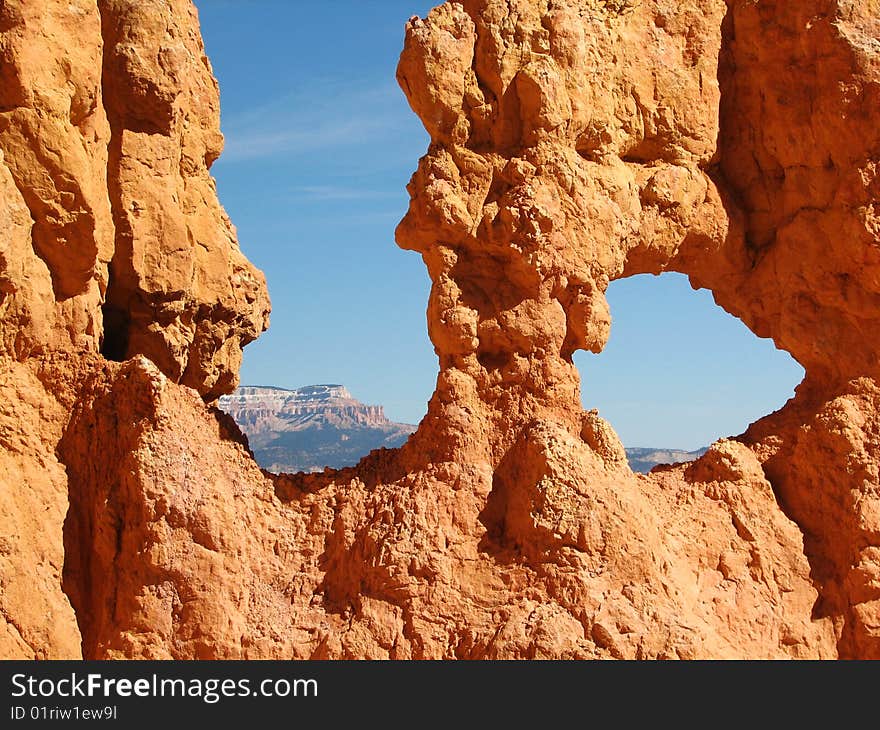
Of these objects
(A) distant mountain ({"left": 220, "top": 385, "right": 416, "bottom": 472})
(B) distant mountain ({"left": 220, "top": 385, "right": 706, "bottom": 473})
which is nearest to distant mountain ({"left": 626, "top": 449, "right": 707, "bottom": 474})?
(B) distant mountain ({"left": 220, "top": 385, "right": 706, "bottom": 473})

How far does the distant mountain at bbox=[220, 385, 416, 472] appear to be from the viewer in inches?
2408

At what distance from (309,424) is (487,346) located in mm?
61287

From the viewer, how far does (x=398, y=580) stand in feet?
38.1

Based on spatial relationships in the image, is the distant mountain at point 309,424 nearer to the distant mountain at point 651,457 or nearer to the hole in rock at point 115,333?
the distant mountain at point 651,457

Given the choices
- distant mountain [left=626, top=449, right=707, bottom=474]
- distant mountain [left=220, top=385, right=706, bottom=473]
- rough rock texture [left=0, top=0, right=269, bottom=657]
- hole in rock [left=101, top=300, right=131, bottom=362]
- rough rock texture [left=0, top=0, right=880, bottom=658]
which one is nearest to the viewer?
rough rock texture [left=0, top=0, right=269, bottom=657]

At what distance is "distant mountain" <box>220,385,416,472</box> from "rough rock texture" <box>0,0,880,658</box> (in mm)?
43263

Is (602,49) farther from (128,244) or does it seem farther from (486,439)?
(128,244)

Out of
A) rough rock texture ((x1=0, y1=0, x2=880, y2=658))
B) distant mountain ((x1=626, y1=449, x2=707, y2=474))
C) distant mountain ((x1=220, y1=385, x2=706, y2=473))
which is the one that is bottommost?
rough rock texture ((x1=0, y1=0, x2=880, y2=658))

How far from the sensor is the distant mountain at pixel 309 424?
61156 mm

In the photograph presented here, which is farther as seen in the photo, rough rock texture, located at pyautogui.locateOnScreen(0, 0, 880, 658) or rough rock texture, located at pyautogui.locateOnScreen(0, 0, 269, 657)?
rough rock texture, located at pyautogui.locateOnScreen(0, 0, 880, 658)

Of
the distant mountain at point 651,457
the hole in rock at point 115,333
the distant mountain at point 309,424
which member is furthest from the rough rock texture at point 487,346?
the distant mountain at point 309,424

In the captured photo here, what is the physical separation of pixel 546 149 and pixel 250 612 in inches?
184

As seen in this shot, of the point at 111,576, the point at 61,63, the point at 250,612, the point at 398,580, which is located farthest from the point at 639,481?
the point at 61,63

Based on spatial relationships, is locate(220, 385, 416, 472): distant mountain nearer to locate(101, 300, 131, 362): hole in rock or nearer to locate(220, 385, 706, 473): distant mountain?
locate(220, 385, 706, 473): distant mountain
